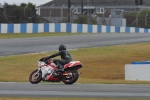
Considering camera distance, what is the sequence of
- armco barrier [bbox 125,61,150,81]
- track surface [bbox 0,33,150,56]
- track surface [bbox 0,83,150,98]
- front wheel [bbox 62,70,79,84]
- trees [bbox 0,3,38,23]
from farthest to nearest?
1. trees [bbox 0,3,38,23]
2. track surface [bbox 0,33,150,56]
3. armco barrier [bbox 125,61,150,81]
4. front wheel [bbox 62,70,79,84]
5. track surface [bbox 0,83,150,98]

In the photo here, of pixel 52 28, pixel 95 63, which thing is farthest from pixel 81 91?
pixel 52 28

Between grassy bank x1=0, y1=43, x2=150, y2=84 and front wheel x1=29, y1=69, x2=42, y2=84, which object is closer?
front wheel x1=29, y1=69, x2=42, y2=84

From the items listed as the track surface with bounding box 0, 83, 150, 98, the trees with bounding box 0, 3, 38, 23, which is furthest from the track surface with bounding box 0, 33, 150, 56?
the trees with bounding box 0, 3, 38, 23

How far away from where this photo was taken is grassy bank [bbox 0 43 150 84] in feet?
68.0

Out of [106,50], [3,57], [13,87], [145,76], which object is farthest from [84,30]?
Answer: [13,87]

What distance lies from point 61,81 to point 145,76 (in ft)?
11.7

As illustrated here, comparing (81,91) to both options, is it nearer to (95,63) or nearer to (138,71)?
(138,71)

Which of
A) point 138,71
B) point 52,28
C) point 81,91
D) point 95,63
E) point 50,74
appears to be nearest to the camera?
point 81,91

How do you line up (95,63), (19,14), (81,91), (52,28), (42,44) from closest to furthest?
(81,91) → (95,63) → (42,44) → (52,28) → (19,14)

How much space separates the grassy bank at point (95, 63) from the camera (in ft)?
68.0

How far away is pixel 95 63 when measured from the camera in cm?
2481

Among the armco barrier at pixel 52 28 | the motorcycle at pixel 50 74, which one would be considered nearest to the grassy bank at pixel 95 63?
the motorcycle at pixel 50 74

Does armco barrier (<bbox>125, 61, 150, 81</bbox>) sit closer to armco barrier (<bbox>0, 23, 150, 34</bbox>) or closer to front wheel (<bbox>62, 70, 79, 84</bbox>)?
front wheel (<bbox>62, 70, 79, 84</bbox>)

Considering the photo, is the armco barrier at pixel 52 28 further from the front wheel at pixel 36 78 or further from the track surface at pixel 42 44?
the front wheel at pixel 36 78
